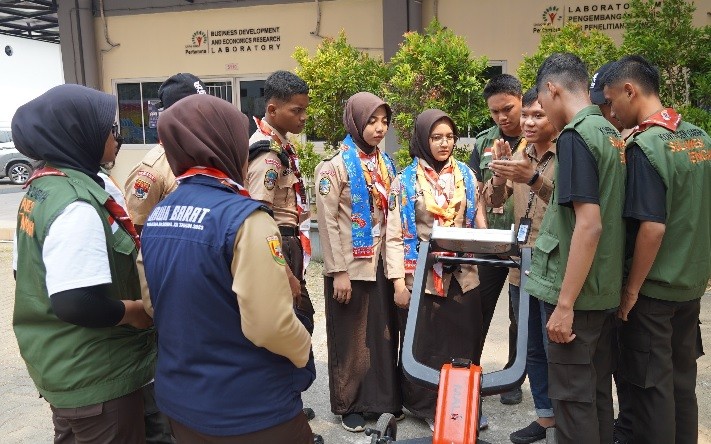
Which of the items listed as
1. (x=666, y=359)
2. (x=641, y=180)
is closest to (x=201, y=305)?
(x=641, y=180)

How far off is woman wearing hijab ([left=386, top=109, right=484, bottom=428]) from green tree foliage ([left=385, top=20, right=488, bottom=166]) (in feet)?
8.49

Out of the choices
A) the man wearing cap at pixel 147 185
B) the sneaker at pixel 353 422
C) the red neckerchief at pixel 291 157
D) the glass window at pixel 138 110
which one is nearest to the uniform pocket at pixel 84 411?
the man wearing cap at pixel 147 185

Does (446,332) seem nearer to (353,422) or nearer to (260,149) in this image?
(353,422)

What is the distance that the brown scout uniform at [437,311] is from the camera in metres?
3.26

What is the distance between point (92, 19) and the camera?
1038cm

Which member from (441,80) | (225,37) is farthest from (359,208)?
(225,37)

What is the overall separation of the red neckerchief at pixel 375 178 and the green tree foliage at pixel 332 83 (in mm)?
3633

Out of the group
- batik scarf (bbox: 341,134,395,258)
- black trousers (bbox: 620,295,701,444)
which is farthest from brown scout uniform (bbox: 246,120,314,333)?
black trousers (bbox: 620,295,701,444)

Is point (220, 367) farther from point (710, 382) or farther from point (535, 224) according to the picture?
point (710, 382)

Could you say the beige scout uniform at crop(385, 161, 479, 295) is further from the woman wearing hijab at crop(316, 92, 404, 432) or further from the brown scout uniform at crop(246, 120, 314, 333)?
the brown scout uniform at crop(246, 120, 314, 333)

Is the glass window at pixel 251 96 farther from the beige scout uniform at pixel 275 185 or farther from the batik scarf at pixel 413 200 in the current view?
the batik scarf at pixel 413 200

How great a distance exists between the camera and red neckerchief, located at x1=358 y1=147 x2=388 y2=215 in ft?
10.9

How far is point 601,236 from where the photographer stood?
234 centimetres

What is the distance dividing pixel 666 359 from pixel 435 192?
1334 mm
